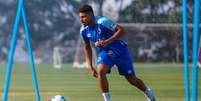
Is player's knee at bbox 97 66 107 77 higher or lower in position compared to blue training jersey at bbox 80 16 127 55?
lower

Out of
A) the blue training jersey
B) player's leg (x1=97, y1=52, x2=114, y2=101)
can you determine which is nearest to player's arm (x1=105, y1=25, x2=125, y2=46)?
the blue training jersey

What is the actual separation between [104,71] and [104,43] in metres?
0.54

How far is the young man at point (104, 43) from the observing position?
11.6 m

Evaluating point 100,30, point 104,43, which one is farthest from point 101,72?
point 100,30

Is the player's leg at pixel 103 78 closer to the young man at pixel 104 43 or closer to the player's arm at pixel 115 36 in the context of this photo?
the young man at pixel 104 43

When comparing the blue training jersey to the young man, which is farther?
the blue training jersey

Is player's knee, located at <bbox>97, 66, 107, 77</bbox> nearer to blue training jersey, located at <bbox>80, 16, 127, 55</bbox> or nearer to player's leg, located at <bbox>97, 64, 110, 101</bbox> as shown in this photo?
player's leg, located at <bbox>97, 64, 110, 101</bbox>

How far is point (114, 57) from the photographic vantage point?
1212cm

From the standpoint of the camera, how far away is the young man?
457 inches

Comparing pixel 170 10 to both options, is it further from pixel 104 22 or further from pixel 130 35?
pixel 104 22

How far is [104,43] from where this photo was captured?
37.9 feet

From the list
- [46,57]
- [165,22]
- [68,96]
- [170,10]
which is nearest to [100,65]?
[68,96]

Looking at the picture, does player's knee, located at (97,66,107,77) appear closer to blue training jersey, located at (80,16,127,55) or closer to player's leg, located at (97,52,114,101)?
player's leg, located at (97,52,114,101)

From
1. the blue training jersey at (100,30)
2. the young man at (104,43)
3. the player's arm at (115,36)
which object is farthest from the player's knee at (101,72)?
the player's arm at (115,36)
